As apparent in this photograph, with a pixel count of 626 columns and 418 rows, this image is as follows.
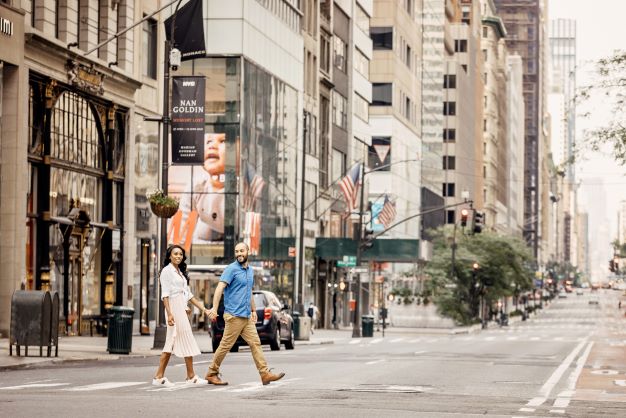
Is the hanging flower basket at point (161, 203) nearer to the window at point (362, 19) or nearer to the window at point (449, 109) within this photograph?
the window at point (362, 19)

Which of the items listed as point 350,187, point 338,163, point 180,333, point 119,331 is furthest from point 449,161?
point 180,333

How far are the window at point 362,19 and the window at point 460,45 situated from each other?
2607 inches

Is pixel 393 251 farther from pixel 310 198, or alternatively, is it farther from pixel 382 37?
pixel 382 37

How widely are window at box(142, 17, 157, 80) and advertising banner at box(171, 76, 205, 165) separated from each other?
8.04 meters

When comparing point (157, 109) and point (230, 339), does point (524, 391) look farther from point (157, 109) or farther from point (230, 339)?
point (157, 109)

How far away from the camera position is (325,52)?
8462cm

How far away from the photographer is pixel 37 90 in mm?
38938

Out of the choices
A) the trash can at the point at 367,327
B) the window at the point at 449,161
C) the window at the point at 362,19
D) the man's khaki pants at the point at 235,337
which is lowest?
the trash can at the point at 367,327

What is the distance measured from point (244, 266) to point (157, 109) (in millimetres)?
30504

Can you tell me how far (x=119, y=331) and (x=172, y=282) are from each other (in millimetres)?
12150

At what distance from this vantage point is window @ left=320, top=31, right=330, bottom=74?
8362 centimetres

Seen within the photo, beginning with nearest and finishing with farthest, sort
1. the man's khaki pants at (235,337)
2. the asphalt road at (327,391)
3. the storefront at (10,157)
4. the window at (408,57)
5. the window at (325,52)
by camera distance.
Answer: the asphalt road at (327,391)
the man's khaki pants at (235,337)
the storefront at (10,157)
the window at (325,52)
the window at (408,57)

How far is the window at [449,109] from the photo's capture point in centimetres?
15250

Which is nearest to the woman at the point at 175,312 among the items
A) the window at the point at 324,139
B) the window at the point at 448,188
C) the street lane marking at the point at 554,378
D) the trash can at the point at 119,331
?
the street lane marking at the point at 554,378
